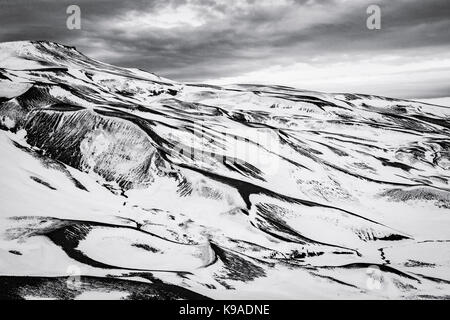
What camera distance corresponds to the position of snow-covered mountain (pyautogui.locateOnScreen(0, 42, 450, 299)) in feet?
39.0

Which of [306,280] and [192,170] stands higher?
[192,170]

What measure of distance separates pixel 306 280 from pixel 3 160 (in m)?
13.9

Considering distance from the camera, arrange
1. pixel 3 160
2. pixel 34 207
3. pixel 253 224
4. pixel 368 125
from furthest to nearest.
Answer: pixel 368 125 → pixel 253 224 → pixel 3 160 → pixel 34 207

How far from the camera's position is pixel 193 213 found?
65.9 feet

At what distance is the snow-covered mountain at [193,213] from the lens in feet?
39.0

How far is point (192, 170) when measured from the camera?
946 inches

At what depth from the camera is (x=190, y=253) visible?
564 inches

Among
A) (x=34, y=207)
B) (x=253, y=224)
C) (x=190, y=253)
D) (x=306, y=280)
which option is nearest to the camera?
(x=306, y=280)
